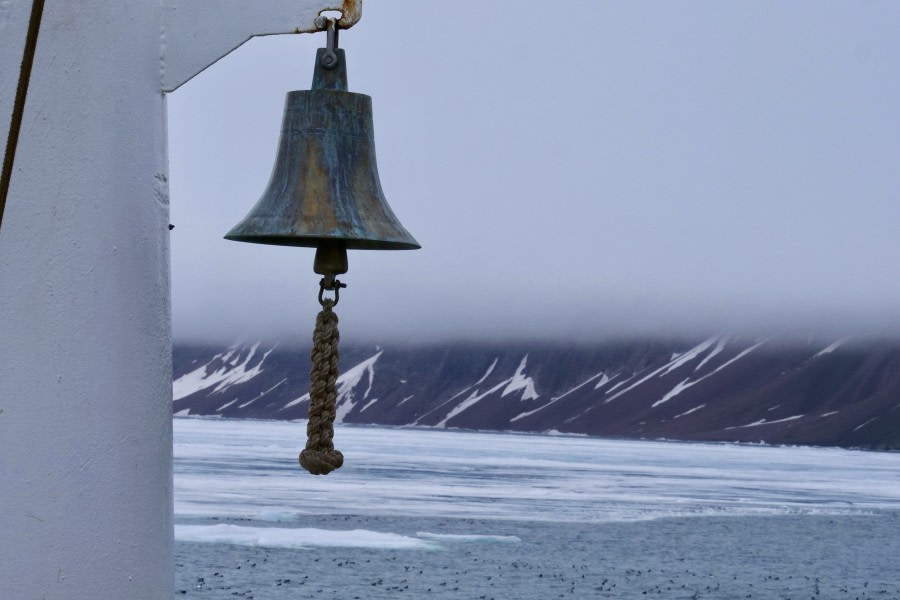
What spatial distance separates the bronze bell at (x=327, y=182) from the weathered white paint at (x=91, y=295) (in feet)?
1.24

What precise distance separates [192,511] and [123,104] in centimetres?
2935

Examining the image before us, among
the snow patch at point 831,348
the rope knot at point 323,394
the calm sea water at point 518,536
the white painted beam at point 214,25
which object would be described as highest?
the snow patch at point 831,348

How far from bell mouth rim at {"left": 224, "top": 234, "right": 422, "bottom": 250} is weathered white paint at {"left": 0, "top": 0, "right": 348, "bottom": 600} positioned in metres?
0.44

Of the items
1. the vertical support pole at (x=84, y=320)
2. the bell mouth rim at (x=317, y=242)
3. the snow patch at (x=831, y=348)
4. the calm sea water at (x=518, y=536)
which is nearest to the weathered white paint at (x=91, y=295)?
the vertical support pole at (x=84, y=320)

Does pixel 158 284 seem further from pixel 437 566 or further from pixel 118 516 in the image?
pixel 437 566

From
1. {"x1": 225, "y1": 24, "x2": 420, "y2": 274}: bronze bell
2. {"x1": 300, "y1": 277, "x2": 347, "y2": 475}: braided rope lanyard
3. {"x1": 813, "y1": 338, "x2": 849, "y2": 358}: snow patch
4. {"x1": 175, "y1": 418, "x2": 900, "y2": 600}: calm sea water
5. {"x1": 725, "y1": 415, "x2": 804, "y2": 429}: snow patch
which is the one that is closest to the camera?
{"x1": 300, "y1": 277, "x2": 347, "y2": 475}: braided rope lanyard

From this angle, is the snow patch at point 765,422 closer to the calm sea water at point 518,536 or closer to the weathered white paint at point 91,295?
the calm sea water at point 518,536

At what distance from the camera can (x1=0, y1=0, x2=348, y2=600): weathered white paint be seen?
266cm

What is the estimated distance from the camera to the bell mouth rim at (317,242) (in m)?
3.19

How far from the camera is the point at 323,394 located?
2947 millimetres

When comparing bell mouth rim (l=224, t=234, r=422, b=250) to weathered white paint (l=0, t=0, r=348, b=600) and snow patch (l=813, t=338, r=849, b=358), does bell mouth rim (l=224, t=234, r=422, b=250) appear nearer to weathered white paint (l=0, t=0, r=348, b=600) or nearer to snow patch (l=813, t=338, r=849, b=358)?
weathered white paint (l=0, t=0, r=348, b=600)

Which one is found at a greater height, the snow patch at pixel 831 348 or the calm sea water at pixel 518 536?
the snow patch at pixel 831 348

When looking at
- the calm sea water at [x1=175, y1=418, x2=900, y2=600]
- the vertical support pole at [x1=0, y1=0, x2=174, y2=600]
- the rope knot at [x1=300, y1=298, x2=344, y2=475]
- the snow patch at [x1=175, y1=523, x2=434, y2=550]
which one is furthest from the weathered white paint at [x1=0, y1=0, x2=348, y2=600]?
the snow patch at [x1=175, y1=523, x2=434, y2=550]

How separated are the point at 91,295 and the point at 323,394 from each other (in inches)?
22.2
